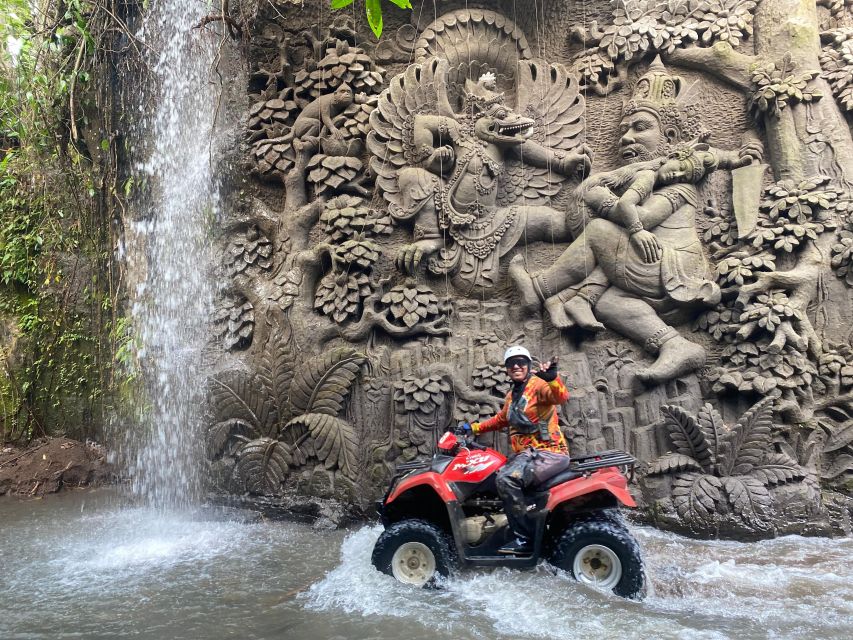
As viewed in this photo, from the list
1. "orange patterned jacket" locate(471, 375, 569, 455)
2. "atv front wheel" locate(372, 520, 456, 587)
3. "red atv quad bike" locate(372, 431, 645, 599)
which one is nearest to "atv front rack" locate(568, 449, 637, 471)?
"red atv quad bike" locate(372, 431, 645, 599)

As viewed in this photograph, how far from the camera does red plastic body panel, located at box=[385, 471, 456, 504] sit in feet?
12.6

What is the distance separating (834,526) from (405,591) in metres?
3.60

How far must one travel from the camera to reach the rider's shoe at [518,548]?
12.4 ft

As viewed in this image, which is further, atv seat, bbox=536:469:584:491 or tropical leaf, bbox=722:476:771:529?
tropical leaf, bbox=722:476:771:529

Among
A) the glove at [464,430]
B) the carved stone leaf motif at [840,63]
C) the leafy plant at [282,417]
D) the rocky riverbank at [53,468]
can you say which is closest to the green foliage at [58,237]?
the rocky riverbank at [53,468]

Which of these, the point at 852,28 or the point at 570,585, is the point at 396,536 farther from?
the point at 852,28

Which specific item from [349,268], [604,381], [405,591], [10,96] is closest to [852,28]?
[604,381]

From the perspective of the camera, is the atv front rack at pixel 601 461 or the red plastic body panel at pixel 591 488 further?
the atv front rack at pixel 601 461

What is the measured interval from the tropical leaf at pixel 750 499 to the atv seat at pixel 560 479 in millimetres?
2001

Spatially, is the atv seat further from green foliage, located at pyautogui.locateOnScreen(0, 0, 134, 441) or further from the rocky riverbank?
green foliage, located at pyautogui.locateOnScreen(0, 0, 134, 441)

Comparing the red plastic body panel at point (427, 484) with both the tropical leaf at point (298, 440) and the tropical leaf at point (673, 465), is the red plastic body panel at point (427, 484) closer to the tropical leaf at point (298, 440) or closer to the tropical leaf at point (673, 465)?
the tropical leaf at point (298, 440)

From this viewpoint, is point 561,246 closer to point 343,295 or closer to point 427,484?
point 343,295

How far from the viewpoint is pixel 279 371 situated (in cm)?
604

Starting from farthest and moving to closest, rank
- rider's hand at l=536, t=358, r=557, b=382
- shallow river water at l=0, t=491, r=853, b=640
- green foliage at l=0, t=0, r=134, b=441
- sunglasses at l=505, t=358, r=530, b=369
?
green foliage at l=0, t=0, r=134, b=441
sunglasses at l=505, t=358, r=530, b=369
rider's hand at l=536, t=358, r=557, b=382
shallow river water at l=0, t=491, r=853, b=640
